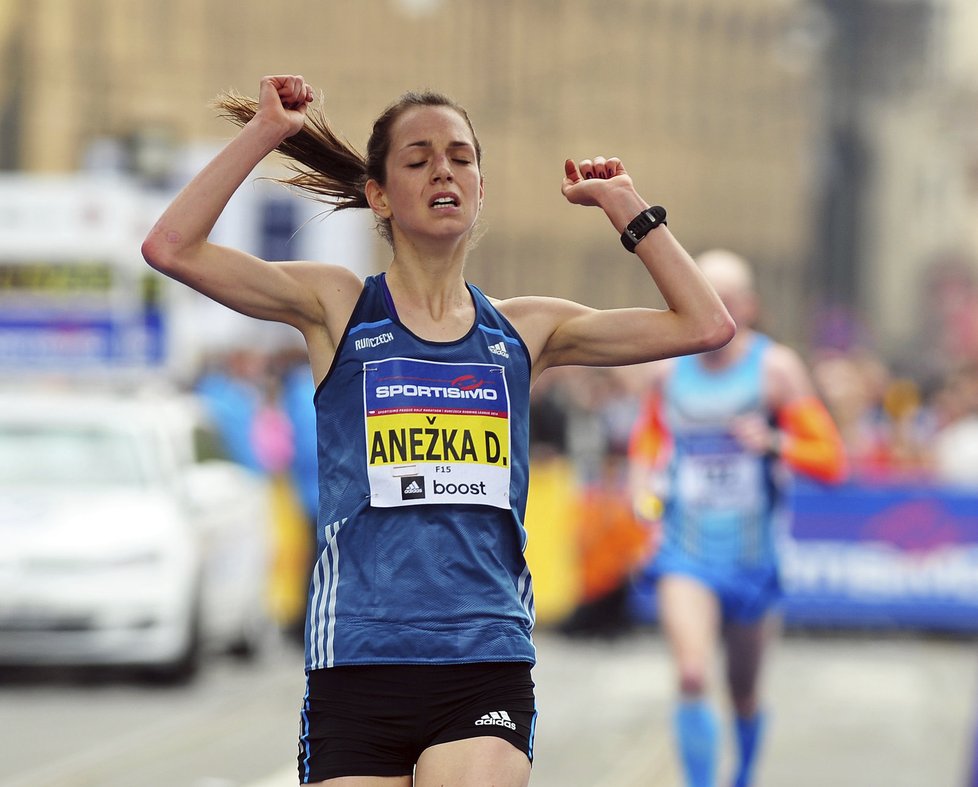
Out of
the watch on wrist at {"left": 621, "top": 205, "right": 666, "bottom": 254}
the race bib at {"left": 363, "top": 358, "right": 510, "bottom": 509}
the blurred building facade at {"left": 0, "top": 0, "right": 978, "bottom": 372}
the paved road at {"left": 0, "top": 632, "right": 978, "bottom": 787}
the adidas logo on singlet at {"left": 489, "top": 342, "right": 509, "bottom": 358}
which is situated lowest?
the paved road at {"left": 0, "top": 632, "right": 978, "bottom": 787}

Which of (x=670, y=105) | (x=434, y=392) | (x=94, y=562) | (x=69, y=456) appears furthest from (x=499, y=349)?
(x=670, y=105)

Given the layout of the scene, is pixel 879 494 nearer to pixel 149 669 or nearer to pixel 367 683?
pixel 149 669

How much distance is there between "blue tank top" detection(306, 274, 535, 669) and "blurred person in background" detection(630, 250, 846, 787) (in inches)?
143

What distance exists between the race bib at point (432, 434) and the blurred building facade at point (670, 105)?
5885cm

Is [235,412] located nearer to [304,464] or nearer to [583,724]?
[304,464]

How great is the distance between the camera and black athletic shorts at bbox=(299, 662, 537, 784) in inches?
164

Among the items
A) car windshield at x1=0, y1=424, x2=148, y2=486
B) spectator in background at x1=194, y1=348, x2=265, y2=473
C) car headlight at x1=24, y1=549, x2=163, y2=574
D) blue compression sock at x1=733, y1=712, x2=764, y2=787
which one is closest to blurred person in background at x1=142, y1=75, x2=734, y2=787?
blue compression sock at x1=733, y1=712, x2=764, y2=787

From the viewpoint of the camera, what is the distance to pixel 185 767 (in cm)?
923

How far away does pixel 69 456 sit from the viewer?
13.0 m

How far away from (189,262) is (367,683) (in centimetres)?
86

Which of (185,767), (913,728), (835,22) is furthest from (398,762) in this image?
(835,22)

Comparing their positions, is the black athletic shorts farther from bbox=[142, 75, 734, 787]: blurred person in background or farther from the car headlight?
the car headlight

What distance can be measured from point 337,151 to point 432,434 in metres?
0.65

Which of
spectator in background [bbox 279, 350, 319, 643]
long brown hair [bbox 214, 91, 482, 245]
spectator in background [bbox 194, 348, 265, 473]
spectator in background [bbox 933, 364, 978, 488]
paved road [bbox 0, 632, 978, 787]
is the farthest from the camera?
spectator in background [bbox 933, 364, 978, 488]
